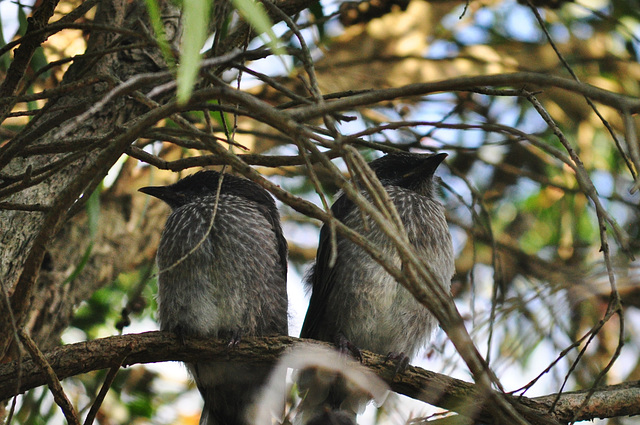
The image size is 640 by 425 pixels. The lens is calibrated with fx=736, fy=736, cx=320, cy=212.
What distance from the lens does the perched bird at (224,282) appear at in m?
3.67

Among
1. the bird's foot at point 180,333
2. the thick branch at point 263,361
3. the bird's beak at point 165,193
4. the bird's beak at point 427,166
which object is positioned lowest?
the thick branch at point 263,361

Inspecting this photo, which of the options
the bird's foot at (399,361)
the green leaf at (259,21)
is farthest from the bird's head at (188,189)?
the green leaf at (259,21)

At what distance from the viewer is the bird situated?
3.91 meters

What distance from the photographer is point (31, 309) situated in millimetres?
4367

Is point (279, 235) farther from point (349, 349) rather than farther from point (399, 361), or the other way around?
point (399, 361)

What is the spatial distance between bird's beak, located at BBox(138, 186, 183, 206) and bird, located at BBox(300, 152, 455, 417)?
0.88 metres

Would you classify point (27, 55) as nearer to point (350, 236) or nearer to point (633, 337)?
point (350, 236)

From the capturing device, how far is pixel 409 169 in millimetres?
4637

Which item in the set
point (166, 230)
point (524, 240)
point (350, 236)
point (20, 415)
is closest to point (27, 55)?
point (166, 230)

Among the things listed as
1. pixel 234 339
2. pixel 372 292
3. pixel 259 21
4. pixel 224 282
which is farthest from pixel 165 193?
pixel 259 21

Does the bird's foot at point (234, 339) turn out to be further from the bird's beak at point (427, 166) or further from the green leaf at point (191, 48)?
the green leaf at point (191, 48)

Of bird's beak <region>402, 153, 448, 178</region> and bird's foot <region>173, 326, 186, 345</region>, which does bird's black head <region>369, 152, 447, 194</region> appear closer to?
bird's beak <region>402, 153, 448, 178</region>

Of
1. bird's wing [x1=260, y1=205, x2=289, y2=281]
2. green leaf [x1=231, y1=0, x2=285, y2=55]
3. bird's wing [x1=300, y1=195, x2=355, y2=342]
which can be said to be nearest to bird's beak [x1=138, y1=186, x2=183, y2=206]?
bird's wing [x1=260, y1=205, x2=289, y2=281]

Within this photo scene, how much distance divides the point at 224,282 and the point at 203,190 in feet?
2.82
